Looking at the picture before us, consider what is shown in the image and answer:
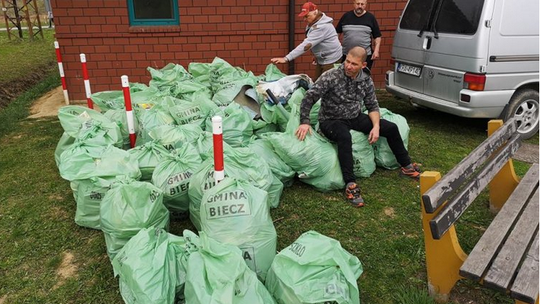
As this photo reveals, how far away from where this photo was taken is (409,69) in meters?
5.87

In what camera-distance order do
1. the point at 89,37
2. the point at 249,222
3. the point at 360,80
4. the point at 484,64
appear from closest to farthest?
1. the point at 249,222
2. the point at 360,80
3. the point at 484,64
4. the point at 89,37

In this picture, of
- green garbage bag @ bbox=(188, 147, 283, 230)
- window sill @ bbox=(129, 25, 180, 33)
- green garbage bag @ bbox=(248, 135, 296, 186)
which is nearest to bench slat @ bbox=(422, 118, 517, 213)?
green garbage bag @ bbox=(188, 147, 283, 230)

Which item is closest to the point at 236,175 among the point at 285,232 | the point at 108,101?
the point at 285,232

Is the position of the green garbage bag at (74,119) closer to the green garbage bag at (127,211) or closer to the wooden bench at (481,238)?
the green garbage bag at (127,211)

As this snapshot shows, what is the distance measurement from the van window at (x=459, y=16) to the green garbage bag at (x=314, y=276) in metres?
3.69

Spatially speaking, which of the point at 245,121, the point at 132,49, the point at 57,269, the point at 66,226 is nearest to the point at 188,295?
the point at 57,269

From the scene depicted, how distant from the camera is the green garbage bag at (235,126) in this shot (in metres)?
4.44

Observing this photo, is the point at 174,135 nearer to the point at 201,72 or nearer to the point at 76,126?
the point at 76,126

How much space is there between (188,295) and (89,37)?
5956 millimetres

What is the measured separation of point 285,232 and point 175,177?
0.97m

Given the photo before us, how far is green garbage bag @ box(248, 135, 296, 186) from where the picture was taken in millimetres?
4043

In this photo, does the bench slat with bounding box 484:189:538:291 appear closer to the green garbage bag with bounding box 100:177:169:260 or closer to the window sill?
the green garbage bag with bounding box 100:177:169:260

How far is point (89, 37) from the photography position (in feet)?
23.0

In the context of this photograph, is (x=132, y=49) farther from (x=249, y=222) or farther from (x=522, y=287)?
(x=522, y=287)
